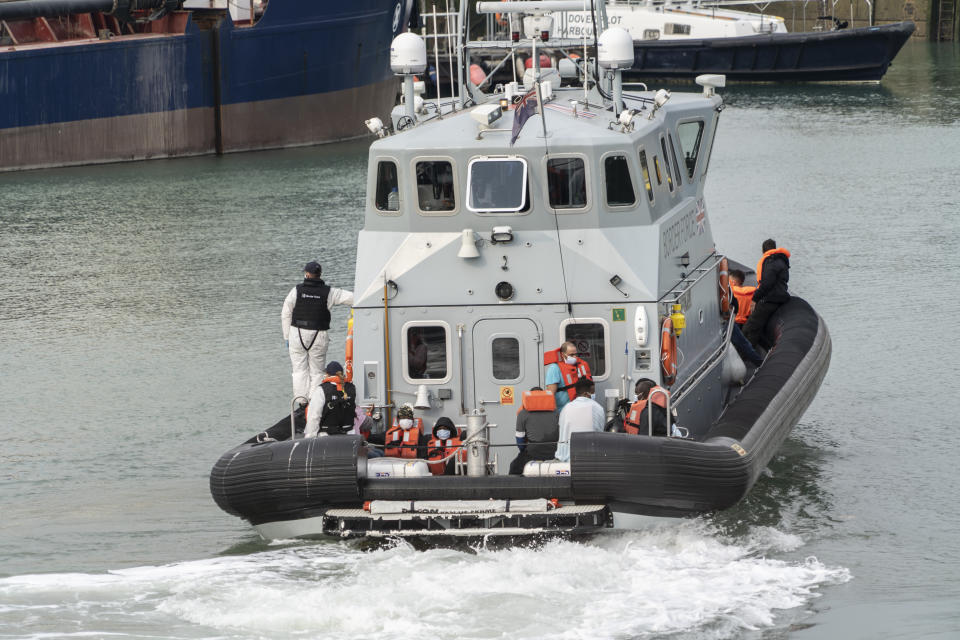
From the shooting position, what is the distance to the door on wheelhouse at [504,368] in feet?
32.0

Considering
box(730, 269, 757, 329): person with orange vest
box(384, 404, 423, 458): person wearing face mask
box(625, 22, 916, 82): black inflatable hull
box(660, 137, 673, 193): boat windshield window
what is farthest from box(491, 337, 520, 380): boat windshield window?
box(625, 22, 916, 82): black inflatable hull

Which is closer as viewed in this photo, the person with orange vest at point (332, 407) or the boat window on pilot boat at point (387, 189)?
the person with orange vest at point (332, 407)

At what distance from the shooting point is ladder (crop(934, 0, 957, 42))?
183ft

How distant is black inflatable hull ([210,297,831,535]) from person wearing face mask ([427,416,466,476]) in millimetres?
520

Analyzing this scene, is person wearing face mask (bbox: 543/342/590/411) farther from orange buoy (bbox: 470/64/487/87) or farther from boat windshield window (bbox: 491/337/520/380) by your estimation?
orange buoy (bbox: 470/64/487/87)

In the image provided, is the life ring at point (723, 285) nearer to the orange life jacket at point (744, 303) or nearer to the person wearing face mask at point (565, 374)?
the orange life jacket at point (744, 303)

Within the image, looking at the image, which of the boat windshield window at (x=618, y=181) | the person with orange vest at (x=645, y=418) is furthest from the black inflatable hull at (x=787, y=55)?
the person with orange vest at (x=645, y=418)

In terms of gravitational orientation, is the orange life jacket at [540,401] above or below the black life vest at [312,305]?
below

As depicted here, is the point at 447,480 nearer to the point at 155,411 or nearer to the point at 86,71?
the point at 155,411

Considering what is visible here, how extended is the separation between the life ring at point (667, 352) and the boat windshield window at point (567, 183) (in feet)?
3.37

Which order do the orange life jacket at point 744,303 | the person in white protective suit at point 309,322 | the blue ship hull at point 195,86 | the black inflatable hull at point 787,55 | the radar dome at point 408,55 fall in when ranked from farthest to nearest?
the black inflatable hull at point 787,55 < the blue ship hull at point 195,86 < the orange life jacket at point 744,303 < the person in white protective suit at point 309,322 < the radar dome at point 408,55

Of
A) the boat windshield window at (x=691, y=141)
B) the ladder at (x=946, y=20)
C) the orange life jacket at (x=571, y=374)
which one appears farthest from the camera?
the ladder at (x=946, y=20)

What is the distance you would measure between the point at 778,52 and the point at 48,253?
2905cm

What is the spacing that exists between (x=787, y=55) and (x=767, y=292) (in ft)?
108
